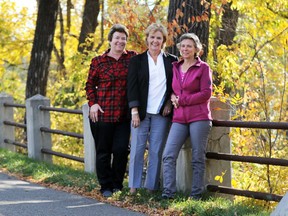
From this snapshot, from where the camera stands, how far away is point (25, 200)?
905 cm

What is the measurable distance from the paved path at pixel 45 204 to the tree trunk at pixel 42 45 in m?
7.35

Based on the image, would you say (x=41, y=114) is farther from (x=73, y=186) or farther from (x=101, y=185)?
(x=101, y=185)

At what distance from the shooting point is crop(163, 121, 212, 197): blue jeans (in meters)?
8.25

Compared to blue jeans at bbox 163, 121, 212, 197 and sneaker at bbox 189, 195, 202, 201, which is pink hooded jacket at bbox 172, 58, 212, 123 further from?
sneaker at bbox 189, 195, 202, 201

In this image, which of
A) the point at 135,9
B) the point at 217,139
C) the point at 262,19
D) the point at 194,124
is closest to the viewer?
the point at 194,124

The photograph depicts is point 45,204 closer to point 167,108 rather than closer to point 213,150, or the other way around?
point 167,108

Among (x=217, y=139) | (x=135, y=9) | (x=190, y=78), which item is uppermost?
(x=135, y=9)

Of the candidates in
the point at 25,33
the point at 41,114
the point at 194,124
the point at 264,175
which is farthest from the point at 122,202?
the point at 25,33

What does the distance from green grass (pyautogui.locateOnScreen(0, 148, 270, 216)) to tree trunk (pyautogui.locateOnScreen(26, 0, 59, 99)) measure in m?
5.82

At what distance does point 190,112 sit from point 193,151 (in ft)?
1.54

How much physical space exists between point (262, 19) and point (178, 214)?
8713 mm

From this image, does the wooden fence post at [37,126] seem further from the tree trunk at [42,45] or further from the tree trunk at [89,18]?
the tree trunk at [89,18]

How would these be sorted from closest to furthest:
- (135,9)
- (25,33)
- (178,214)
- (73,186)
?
(178,214)
(73,186)
(135,9)
(25,33)

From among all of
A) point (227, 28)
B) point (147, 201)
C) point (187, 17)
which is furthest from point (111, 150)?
point (227, 28)
